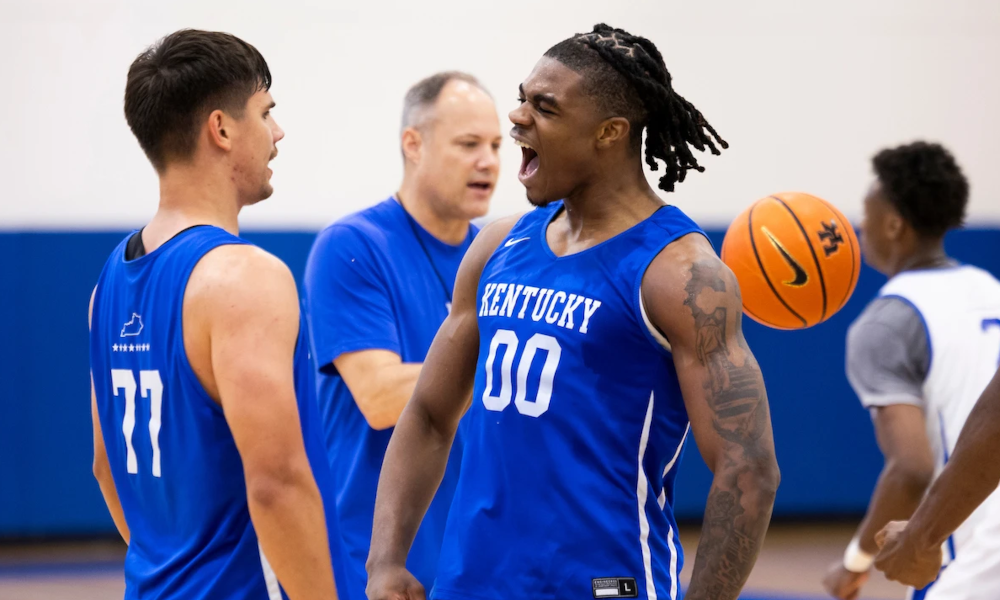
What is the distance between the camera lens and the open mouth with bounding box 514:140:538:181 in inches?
90.8

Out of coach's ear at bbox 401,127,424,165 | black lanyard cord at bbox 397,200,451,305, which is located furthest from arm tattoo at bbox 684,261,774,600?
coach's ear at bbox 401,127,424,165

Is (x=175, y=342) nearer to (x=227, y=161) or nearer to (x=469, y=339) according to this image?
(x=227, y=161)

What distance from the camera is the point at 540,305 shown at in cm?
219

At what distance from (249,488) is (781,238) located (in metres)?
1.77

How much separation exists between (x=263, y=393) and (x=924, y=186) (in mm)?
2760

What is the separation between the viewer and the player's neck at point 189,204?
7.51 feet

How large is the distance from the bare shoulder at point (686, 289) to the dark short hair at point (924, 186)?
2096 millimetres

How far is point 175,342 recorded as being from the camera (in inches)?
83.9

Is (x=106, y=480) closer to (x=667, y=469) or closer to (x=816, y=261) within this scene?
(x=667, y=469)

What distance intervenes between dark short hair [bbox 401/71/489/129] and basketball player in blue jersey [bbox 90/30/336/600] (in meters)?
1.53

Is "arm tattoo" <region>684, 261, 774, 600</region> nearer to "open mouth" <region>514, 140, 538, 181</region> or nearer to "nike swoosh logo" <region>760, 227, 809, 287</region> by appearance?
"open mouth" <region>514, 140, 538, 181</region>

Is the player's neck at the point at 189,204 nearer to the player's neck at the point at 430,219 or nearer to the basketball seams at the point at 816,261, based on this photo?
the player's neck at the point at 430,219

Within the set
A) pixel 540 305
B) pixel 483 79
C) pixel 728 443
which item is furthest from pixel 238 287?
pixel 483 79

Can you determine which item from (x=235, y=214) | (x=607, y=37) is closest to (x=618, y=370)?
(x=607, y=37)
